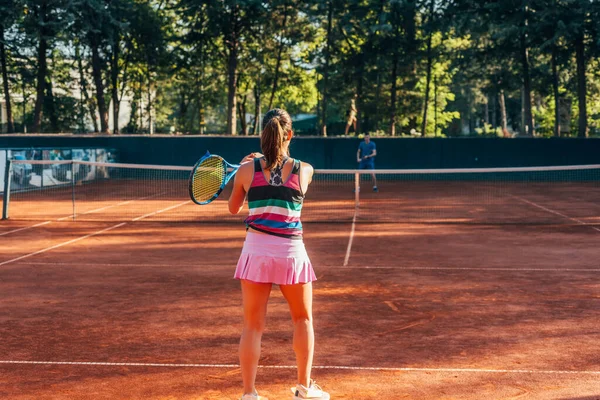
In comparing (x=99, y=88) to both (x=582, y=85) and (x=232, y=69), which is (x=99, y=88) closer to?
(x=232, y=69)

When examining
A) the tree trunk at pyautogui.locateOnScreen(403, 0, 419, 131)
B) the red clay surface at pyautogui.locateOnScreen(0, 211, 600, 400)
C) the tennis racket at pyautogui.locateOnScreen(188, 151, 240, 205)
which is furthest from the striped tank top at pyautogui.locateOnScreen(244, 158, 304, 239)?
the tree trunk at pyautogui.locateOnScreen(403, 0, 419, 131)

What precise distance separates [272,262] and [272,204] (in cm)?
36

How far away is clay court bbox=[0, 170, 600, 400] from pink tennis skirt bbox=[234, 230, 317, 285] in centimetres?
125

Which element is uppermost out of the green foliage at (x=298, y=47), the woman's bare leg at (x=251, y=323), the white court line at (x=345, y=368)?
the green foliage at (x=298, y=47)

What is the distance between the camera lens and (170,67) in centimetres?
4769

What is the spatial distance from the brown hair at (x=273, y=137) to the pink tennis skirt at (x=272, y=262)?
468mm

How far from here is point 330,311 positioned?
892 centimetres

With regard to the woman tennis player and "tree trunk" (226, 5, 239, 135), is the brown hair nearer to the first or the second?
the woman tennis player

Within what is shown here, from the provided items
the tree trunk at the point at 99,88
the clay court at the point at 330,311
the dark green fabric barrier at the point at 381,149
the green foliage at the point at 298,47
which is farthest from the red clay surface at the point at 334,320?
the tree trunk at the point at 99,88

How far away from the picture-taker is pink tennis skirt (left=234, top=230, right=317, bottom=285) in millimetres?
5074

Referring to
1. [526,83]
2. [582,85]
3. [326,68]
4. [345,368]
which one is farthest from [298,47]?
[345,368]

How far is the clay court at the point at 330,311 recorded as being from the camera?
249 inches

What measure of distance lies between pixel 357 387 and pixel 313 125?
56.7 m

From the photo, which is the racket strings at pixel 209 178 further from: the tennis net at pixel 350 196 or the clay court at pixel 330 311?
the tennis net at pixel 350 196
